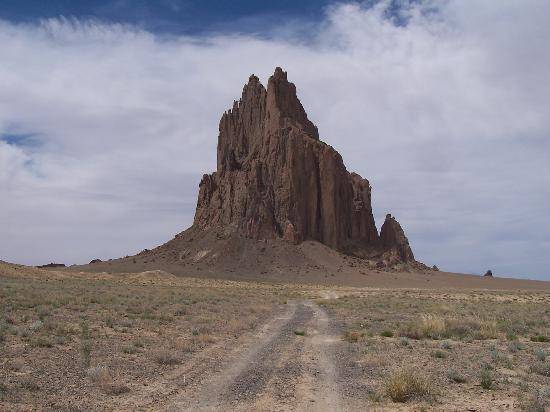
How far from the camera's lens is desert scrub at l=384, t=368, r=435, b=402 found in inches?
419

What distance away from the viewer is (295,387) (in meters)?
11.7

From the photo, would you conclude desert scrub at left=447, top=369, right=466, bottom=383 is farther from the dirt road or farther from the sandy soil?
the sandy soil

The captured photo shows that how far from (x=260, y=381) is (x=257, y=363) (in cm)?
265

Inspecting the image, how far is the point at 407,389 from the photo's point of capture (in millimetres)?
10789

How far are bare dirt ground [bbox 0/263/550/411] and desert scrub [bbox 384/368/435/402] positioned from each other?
0.02m

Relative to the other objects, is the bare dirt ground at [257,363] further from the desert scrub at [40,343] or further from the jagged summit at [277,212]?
the jagged summit at [277,212]

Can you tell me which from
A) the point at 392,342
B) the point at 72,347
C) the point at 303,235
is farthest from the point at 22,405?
the point at 303,235

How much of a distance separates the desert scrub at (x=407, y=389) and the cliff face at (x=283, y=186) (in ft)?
366

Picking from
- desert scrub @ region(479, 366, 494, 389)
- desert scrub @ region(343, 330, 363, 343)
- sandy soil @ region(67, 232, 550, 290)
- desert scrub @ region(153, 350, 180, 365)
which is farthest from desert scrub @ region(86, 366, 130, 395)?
sandy soil @ region(67, 232, 550, 290)

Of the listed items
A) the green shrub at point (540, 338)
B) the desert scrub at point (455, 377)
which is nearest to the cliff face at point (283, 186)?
the green shrub at point (540, 338)

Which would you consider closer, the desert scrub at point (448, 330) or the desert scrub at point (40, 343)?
the desert scrub at point (40, 343)


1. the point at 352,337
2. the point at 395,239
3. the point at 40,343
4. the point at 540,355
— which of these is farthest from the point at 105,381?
the point at 395,239

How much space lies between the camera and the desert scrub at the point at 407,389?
10.6 meters

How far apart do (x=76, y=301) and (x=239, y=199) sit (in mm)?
97059
